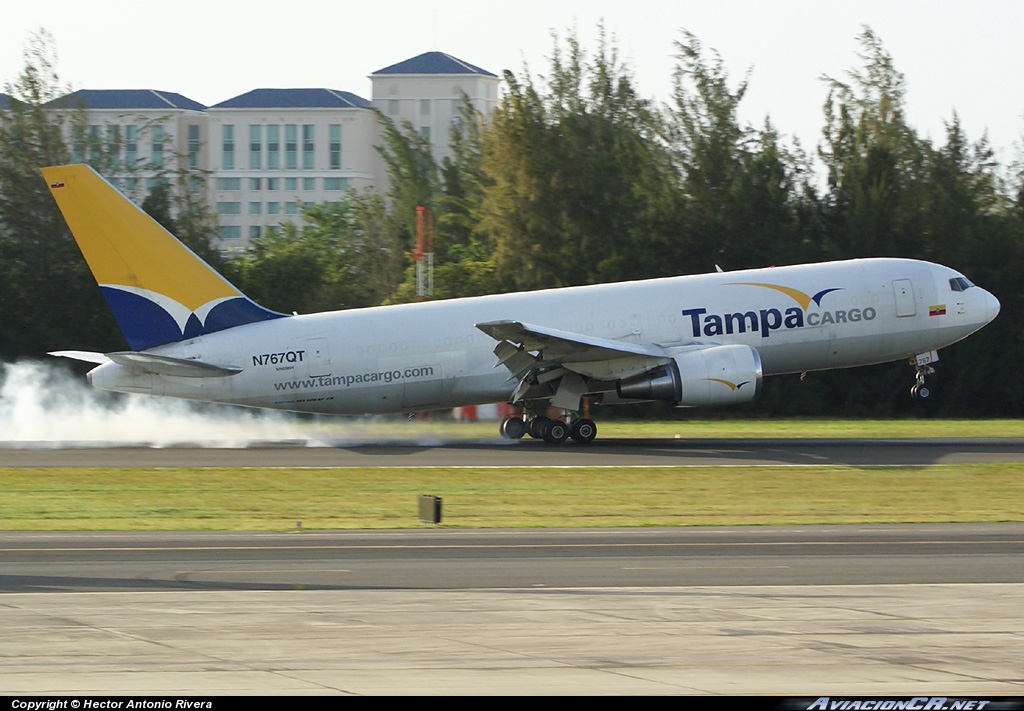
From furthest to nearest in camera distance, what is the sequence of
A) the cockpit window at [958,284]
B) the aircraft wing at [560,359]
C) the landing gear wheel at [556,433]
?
1. the cockpit window at [958,284]
2. the landing gear wheel at [556,433]
3. the aircraft wing at [560,359]

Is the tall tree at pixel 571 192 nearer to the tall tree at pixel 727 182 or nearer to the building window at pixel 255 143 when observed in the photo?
the tall tree at pixel 727 182

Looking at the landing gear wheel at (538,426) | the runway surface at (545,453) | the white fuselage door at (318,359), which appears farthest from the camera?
the landing gear wheel at (538,426)

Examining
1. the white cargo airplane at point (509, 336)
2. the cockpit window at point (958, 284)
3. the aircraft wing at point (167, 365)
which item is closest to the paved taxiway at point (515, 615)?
the aircraft wing at point (167, 365)

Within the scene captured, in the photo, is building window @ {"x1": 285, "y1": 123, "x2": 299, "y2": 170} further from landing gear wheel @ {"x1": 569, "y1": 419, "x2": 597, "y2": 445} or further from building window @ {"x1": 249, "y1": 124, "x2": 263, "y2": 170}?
landing gear wheel @ {"x1": 569, "y1": 419, "x2": 597, "y2": 445}

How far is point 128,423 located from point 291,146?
3652 inches

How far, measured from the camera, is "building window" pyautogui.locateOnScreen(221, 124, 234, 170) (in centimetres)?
12662

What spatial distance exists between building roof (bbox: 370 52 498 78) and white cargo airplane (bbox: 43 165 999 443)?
9573cm

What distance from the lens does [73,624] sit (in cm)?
1190

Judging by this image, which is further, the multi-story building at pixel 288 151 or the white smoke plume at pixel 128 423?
the multi-story building at pixel 288 151

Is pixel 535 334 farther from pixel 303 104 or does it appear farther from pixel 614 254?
pixel 303 104

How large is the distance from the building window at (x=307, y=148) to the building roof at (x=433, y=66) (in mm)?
8247

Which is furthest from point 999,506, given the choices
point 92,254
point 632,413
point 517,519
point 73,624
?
point 632,413

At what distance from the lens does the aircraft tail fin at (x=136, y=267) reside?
33.5 metres

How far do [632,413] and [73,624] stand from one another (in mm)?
37712
